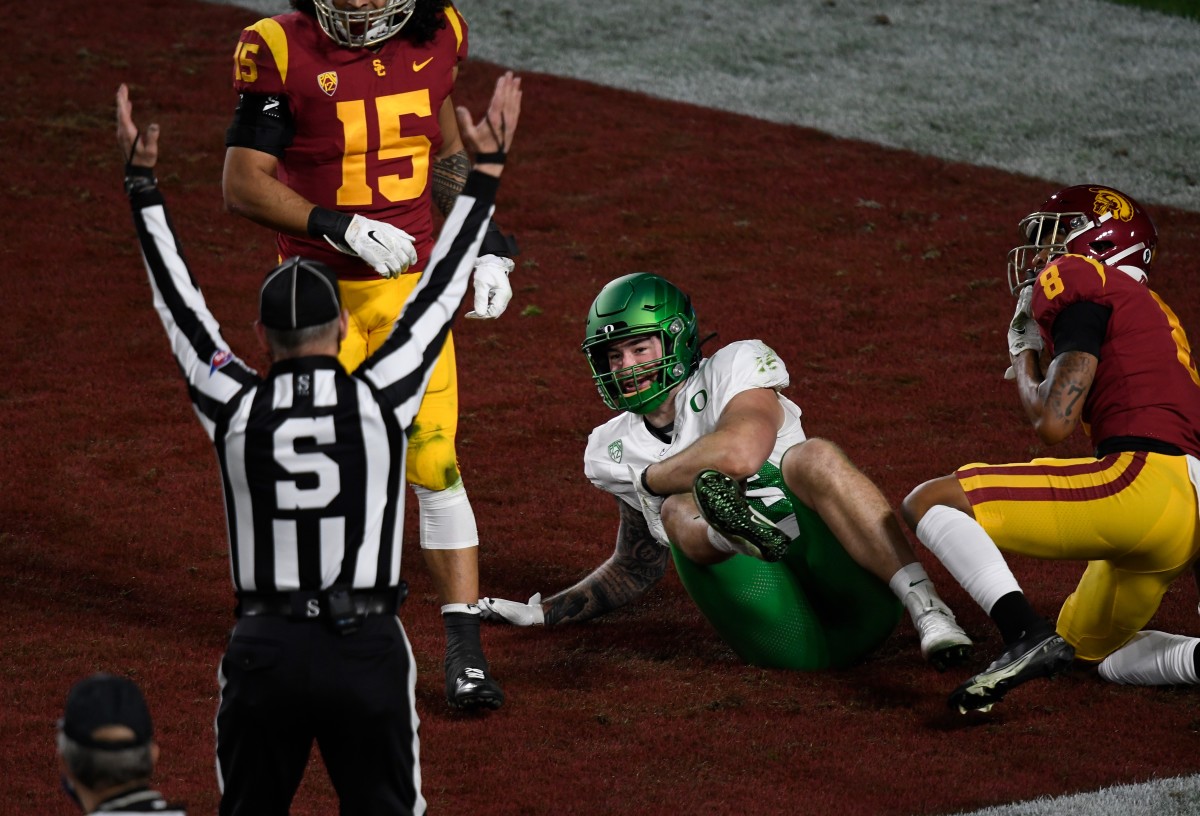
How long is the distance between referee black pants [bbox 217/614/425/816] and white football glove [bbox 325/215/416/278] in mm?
1331

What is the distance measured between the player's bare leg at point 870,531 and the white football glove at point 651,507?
0.39 metres

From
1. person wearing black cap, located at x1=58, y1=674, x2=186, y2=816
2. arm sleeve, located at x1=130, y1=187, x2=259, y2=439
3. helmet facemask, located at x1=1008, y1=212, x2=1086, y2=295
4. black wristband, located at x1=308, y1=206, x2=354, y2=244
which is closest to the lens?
person wearing black cap, located at x1=58, y1=674, x2=186, y2=816

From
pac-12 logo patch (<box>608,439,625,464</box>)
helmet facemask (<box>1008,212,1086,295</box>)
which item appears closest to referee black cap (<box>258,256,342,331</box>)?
pac-12 logo patch (<box>608,439,625,464</box>)

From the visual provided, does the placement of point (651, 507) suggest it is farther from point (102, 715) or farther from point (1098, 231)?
point (102, 715)

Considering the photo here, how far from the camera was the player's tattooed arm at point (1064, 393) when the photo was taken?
3.55m

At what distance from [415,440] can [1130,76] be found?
8.58 meters

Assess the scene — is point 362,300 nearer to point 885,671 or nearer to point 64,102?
point 885,671

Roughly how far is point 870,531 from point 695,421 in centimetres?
58

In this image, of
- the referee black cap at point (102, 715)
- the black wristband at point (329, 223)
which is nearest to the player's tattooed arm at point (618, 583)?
the black wristband at point (329, 223)

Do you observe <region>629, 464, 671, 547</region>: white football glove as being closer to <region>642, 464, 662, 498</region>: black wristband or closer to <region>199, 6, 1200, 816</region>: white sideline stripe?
<region>642, 464, 662, 498</region>: black wristband

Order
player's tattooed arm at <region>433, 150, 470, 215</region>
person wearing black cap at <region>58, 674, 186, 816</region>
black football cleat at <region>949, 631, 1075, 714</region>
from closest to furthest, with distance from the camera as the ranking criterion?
person wearing black cap at <region>58, 674, 186, 816</region> < black football cleat at <region>949, 631, 1075, 714</region> < player's tattooed arm at <region>433, 150, 470, 215</region>

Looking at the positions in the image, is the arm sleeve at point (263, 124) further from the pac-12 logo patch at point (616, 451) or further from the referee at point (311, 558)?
the referee at point (311, 558)

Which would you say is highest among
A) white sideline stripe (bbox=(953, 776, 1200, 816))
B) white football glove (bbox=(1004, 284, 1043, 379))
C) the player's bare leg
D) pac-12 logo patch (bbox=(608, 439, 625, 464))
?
white football glove (bbox=(1004, 284, 1043, 379))

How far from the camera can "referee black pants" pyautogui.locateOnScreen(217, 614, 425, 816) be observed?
241 cm
